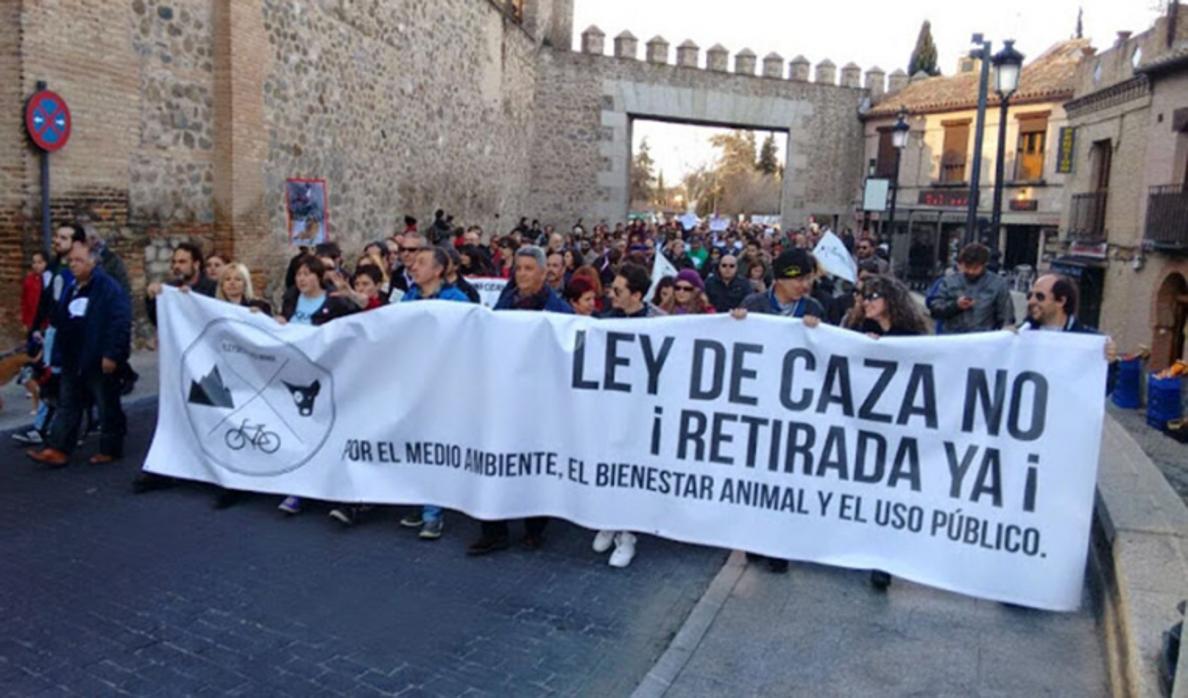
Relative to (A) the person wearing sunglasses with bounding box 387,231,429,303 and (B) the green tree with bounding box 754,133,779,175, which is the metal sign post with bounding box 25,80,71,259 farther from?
(B) the green tree with bounding box 754,133,779,175

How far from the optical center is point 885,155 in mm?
36125

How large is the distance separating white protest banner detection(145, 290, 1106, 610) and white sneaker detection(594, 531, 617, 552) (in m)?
0.26

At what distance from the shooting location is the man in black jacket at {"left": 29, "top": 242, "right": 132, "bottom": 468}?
276 inches

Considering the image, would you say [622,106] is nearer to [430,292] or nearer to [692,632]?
[430,292]

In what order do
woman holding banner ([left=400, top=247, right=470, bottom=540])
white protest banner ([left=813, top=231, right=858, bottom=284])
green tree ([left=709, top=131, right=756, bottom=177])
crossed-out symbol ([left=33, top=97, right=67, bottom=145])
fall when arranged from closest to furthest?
woman holding banner ([left=400, top=247, right=470, bottom=540]) → crossed-out symbol ([left=33, top=97, right=67, bottom=145]) → white protest banner ([left=813, top=231, right=858, bottom=284]) → green tree ([left=709, top=131, right=756, bottom=177])

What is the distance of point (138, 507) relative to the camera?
6.20m

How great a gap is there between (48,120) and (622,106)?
75.4 feet

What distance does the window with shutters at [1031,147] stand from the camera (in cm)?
3338

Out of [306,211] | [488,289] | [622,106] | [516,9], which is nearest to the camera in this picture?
[488,289]

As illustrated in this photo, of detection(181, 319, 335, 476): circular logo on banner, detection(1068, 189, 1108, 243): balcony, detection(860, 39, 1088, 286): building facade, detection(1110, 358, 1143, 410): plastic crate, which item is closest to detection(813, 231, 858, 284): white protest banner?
detection(1110, 358, 1143, 410): plastic crate

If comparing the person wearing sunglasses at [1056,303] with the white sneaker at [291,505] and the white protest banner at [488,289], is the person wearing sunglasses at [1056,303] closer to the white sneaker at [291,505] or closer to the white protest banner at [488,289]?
the white sneaker at [291,505]

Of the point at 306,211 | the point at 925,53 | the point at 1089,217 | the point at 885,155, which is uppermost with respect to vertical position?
the point at 925,53

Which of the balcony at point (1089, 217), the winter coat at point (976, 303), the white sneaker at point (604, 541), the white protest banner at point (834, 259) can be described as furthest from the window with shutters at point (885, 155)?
the white sneaker at point (604, 541)

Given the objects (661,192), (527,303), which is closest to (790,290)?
(527,303)
